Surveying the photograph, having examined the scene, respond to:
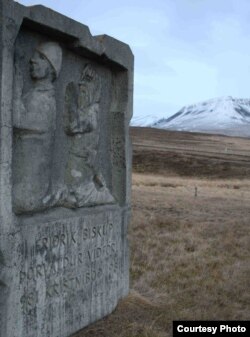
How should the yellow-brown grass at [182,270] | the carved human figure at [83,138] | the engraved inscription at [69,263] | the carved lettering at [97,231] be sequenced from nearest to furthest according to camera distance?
the engraved inscription at [69,263] → the carved human figure at [83,138] → the carved lettering at [97,231] → the yellow-brown grass at [182,270]

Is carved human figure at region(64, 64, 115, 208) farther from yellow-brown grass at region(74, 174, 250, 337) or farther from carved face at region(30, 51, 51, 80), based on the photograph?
yellow-brown grass at region(74, 174, 250, 337)

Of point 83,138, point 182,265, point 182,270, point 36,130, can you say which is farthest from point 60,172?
point 182,265

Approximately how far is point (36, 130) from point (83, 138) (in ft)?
3.43

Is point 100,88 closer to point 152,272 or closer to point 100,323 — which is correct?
point 100,323

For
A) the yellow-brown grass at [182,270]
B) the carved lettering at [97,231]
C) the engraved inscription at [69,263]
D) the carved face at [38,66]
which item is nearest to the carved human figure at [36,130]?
the carved face at [38,66]

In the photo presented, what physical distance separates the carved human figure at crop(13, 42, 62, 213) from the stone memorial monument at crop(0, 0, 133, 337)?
0.01 metres

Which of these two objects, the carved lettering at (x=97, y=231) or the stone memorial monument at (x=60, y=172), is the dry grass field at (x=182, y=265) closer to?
the stone memorial monument at (x=60, y=172)

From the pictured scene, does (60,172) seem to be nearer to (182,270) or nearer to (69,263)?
(69,263)

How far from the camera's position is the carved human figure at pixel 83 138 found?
658cm

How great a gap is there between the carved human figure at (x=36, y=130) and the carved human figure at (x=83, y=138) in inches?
17.8

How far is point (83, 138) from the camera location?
22.3 feet

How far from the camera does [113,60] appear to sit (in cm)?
729

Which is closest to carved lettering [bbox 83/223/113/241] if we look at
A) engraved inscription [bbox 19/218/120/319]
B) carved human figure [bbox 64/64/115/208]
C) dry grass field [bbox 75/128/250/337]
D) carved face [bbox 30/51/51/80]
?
engraved inscription [bbox 19/218/120/319]

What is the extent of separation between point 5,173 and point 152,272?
4.96 m
